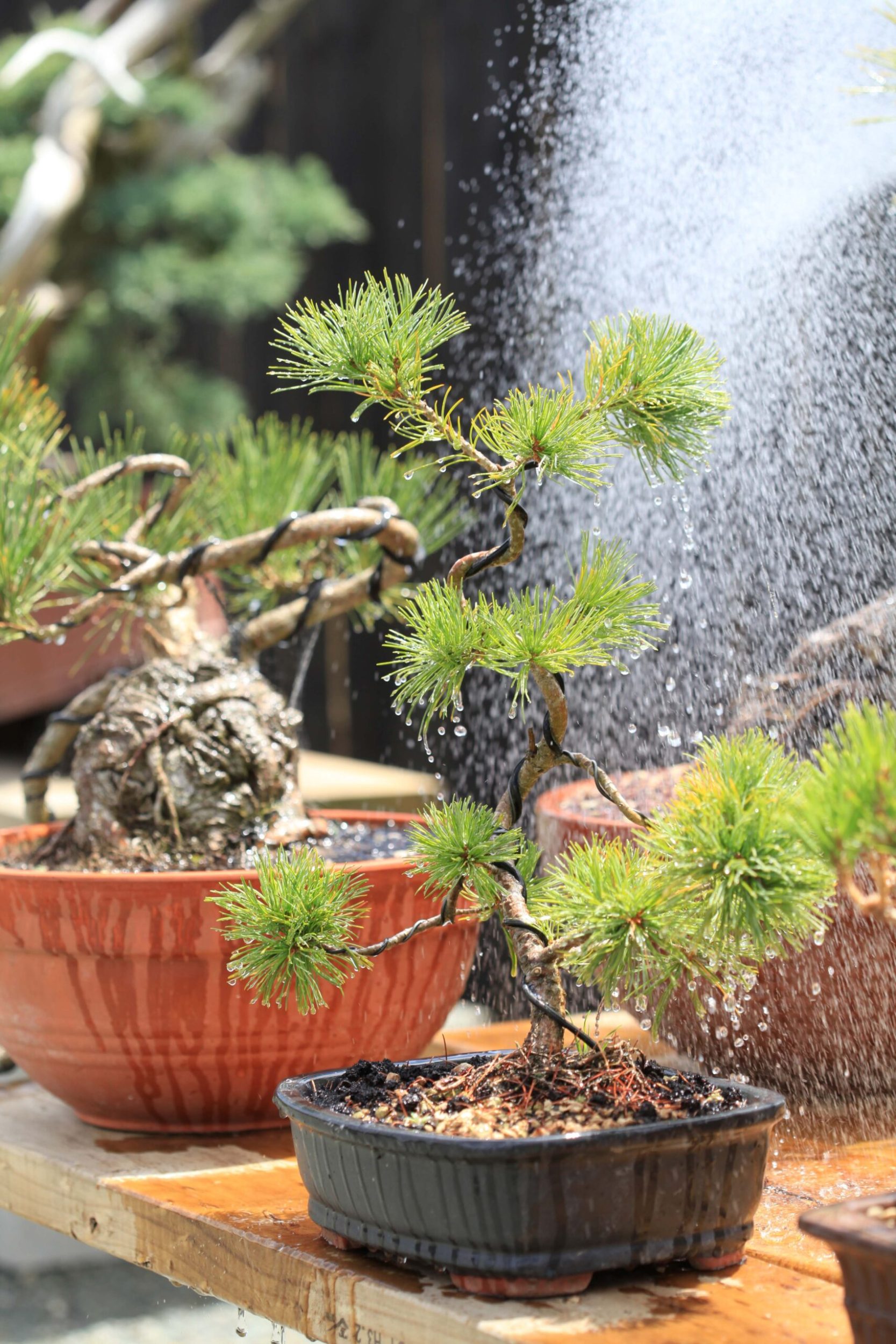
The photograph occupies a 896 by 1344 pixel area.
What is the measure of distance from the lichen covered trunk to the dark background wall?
1.08 m

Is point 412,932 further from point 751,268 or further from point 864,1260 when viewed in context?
point 751,268

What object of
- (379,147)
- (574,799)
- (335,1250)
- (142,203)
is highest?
(379,147)

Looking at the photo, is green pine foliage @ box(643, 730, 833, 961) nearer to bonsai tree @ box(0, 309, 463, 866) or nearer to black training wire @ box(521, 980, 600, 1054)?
black training wire @ box(521, 980, 600, 1054)

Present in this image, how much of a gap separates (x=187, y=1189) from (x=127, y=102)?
82.3 inches

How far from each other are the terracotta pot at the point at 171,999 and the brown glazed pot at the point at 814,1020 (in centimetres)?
14

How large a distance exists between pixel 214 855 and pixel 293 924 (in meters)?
0.30

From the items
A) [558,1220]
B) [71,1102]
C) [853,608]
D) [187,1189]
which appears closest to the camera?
[558,1220]

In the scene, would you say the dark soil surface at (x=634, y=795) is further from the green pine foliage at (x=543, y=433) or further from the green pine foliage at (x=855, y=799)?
the green pine foliage at (x=855, y=799)

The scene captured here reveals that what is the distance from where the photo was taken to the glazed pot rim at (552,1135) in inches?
21.4

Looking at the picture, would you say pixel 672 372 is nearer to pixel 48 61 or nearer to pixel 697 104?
pixel 697 104

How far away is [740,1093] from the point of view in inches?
24.0

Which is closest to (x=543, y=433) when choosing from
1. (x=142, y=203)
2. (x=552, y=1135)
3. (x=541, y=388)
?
(x=541, y=388)

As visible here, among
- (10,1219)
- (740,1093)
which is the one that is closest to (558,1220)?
(740,1093)

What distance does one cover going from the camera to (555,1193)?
1.81ft
